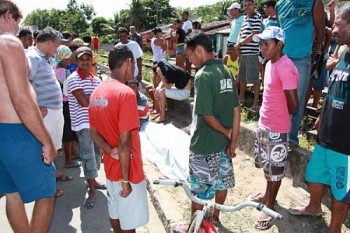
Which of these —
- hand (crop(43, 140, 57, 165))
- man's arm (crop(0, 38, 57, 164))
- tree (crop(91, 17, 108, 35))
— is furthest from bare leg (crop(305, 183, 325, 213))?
tree (crop(91, 17, 108, 35))

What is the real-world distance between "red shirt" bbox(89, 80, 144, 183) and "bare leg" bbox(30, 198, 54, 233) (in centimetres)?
57

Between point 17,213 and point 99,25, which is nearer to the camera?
point 17,213

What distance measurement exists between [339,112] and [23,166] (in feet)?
8.30

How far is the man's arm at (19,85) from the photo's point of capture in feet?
8.63

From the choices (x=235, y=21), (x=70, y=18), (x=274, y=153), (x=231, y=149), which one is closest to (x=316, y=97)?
(x=235, y=21)

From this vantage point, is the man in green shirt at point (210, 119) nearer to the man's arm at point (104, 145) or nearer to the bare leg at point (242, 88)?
the man's arm at point (104, 145)

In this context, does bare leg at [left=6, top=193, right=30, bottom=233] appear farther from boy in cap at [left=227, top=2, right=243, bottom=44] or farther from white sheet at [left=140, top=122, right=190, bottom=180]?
boy in cap at [left=227, top=2, right=243, bottom=44]

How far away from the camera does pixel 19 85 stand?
8.71 feet

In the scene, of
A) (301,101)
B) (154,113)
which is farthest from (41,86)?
(154,113)

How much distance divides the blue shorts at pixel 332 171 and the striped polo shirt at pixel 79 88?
274 cm

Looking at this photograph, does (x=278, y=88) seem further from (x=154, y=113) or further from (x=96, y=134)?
(x=154, y=113)

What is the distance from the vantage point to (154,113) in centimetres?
868

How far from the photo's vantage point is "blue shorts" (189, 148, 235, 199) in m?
3.33

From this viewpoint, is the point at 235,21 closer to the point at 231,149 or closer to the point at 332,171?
the point at 231,149
